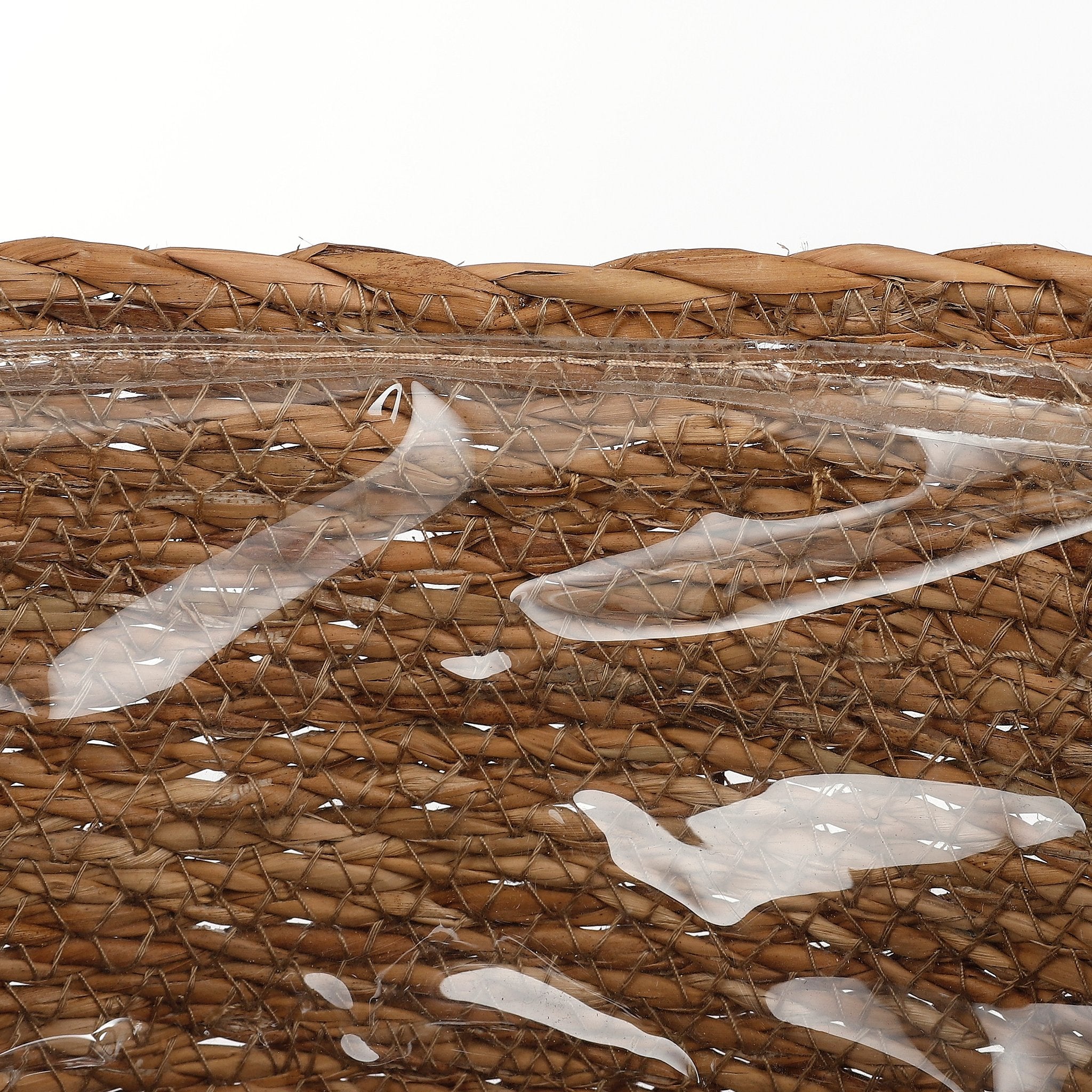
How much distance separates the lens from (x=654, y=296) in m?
0.60

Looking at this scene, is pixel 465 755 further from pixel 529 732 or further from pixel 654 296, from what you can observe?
pixel 654 296

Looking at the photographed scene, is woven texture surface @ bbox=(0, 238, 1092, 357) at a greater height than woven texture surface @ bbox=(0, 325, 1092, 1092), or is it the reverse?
woven texture surface @ bbox=(0, 238, 1092, 357)

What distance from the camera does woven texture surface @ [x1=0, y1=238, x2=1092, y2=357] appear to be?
582 millimetres

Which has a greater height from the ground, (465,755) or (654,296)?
(654,296)

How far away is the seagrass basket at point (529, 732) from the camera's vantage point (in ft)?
1.76

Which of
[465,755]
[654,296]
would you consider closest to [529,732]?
[465,755]

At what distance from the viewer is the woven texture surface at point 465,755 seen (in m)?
0.54

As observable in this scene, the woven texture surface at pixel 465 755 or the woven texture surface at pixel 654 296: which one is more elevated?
the woven texture surface at pixel 654 296

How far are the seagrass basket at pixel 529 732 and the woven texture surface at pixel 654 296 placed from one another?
5 centimetres

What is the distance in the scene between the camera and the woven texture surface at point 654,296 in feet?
1.91

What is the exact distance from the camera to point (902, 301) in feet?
1.95

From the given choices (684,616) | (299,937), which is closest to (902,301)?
(684,616)

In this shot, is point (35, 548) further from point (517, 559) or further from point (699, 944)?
point (699, 944)

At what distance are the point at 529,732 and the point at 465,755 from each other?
35 mm
